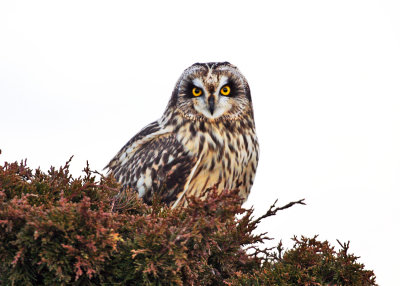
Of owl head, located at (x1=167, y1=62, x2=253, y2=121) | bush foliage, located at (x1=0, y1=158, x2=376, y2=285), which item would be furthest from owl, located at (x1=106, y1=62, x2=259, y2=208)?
bush foliage, located at (x1=0, y1=158, x2=376, y2=285)

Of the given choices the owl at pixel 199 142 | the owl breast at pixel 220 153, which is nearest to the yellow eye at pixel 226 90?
the owl at pixel 199 142

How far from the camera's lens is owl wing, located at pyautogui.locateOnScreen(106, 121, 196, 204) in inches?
294

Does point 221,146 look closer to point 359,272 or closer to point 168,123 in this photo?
point 168,123

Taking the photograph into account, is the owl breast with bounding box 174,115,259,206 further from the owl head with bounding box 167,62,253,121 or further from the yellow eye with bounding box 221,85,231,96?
the yellow eye with bounding box 221,85,231,96

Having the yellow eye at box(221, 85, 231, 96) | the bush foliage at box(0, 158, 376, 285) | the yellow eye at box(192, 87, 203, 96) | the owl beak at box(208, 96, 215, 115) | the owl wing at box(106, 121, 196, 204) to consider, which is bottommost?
the bush foliage at box(0, 158, 376, 285)

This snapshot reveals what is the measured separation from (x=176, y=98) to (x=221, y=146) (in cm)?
108

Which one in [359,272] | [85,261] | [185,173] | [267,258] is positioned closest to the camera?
[85,261]

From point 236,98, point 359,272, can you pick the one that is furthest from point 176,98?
point 359,272

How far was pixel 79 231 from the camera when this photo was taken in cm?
419

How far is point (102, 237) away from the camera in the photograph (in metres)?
4.19

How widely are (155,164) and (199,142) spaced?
71cm

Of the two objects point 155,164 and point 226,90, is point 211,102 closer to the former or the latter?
point 226,90

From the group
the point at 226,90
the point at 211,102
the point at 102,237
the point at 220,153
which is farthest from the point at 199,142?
the point at 102,237

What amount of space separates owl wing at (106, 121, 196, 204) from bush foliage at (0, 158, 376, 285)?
7.35 ft
